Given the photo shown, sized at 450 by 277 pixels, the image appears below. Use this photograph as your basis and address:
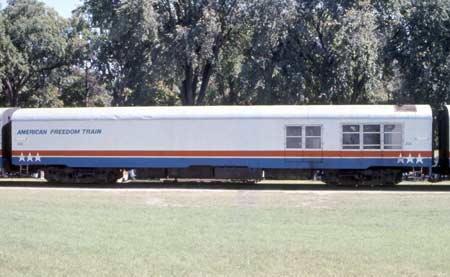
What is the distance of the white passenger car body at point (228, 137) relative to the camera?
Answer: 2280 cm

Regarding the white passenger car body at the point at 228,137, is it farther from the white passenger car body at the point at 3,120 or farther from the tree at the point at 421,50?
the tree at the point at 421,50

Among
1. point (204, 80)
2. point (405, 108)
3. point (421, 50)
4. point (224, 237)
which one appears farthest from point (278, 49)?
point (224, 237)

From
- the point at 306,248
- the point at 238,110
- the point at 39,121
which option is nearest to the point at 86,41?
the point at 39,121

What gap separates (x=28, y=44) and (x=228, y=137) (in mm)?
22768

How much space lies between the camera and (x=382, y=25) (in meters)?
33.2

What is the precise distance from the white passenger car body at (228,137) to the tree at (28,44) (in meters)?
15.8

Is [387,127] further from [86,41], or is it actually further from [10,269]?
[86,41]

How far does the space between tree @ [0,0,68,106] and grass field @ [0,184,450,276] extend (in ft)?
78.9

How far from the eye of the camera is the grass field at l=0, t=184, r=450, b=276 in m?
8.80

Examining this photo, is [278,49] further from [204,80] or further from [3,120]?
[3,120]

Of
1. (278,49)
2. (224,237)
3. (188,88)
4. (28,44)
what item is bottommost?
(224,237)

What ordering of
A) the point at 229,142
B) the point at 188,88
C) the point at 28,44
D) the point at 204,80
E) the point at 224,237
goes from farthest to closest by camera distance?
the point at 28,44 → the point at 204,80 → the point at 188,88 → the point at 229,142 → the point at 224,237

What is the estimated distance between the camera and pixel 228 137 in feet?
77.9

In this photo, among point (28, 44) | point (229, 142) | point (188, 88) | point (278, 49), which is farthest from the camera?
point (28, 44)
